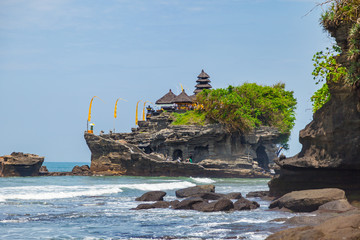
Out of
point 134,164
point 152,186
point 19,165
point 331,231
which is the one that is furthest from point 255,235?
point 19,165

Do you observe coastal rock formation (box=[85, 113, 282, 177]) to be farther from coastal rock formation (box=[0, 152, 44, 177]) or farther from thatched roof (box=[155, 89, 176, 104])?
coastal rock formation (box=[0, 152, 44, 177])

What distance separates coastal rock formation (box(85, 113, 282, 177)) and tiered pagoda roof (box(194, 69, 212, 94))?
10.5 meters

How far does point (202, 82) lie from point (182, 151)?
49.7ft

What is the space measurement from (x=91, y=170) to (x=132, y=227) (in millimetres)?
47139

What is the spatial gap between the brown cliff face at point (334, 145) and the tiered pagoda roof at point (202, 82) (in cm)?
4853

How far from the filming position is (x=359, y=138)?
17.1 metres

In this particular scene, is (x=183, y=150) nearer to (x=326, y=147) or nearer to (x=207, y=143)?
(x=207, y=143)

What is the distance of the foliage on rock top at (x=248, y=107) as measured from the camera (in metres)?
55.8

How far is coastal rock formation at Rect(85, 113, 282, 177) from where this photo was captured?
2199 inches

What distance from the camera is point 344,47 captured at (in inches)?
682

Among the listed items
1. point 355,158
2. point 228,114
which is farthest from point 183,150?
point 355,158

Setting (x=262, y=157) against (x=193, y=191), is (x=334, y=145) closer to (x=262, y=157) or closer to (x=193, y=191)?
(x=193, y=191)

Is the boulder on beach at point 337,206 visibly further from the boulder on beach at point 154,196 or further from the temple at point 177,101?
the temple at point 177,101

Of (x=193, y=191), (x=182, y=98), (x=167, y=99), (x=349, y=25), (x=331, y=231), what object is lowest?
(x=193, y=191)
